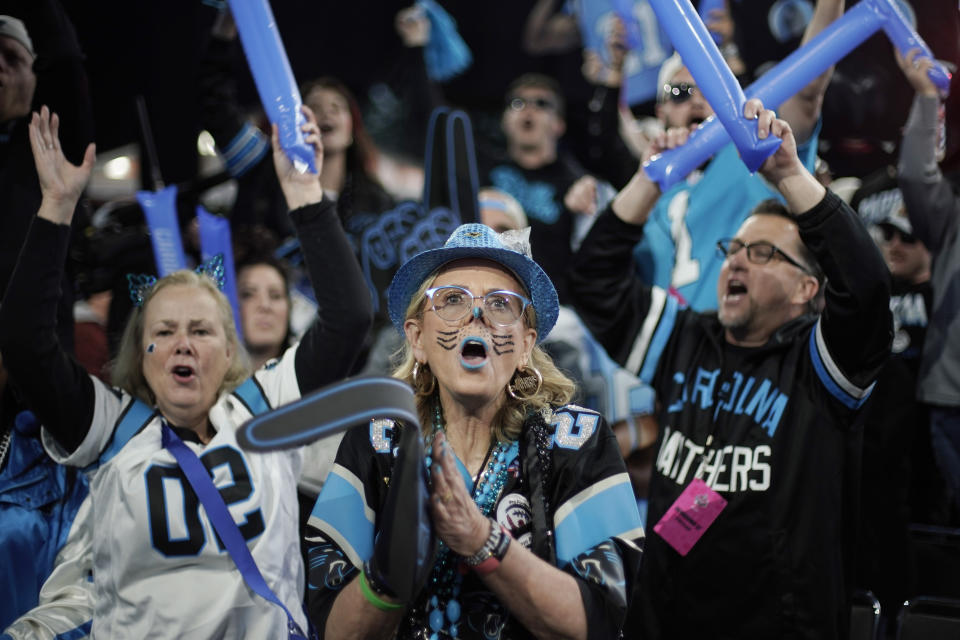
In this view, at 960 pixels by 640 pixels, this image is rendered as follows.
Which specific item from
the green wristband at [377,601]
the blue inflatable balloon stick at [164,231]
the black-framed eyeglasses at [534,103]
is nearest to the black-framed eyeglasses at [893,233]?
the black-framed eyeglasses at [534,103]

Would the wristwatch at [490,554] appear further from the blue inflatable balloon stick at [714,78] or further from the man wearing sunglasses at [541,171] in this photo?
the man wearing sunglasses at [541,171]

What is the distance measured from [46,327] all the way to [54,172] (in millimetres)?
442

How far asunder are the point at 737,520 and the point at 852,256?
34.0 inches

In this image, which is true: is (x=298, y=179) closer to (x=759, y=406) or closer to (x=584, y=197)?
(x=759, y=406)

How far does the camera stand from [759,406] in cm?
292

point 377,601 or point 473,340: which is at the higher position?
point 473,340

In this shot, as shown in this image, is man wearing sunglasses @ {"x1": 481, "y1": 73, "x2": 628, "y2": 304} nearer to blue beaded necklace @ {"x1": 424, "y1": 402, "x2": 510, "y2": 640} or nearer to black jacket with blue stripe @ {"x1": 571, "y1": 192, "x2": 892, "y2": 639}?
black jacket with blue stripe @ {"x1": 571, "y1": 192, "x2": 892, "y2": 639}

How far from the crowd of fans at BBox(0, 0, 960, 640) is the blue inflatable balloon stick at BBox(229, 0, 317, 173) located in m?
0.08

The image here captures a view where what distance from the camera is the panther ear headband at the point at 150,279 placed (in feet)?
9.57

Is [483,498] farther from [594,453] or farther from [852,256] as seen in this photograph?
[852,256]

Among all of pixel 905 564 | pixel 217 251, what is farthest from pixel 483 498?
pixel 905 564

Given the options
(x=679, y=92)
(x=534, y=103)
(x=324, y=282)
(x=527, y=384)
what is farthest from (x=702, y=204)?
(x=527, y=384)

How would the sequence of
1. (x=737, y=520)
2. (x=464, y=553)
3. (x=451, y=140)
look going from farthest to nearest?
(x=451, y=140), (x=737, y=520), (x=464, y=553)

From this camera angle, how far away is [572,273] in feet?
11.0
